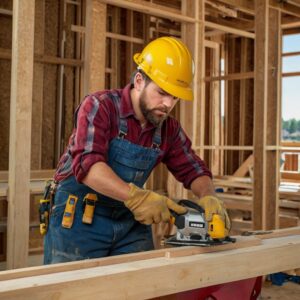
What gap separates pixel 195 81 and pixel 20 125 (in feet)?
6.22

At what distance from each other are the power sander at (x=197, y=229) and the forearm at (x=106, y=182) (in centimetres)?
24

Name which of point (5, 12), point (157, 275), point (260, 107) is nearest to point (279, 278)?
point (260, 107)

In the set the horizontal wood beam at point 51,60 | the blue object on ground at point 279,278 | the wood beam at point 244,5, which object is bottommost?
the blue object on ground at point 279,278

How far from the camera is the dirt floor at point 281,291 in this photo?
4.64m

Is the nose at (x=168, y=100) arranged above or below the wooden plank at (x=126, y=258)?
above

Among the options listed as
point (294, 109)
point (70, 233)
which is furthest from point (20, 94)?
point (294, 109)

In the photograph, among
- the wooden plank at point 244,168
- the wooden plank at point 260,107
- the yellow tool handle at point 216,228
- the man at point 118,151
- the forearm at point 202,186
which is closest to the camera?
the yellow tool handle at point 216,228

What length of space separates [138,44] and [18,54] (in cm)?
476

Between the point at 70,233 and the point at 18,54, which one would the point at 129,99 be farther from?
the point at 18,54

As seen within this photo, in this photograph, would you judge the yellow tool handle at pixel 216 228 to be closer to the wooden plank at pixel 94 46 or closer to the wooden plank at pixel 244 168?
the wooden plank at pixel 94 46

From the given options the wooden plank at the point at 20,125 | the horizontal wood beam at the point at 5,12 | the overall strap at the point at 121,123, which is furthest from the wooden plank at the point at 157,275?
the horizontal wood beam at the point at 5,12

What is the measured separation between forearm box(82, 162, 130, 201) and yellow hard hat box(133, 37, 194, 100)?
1.67ft

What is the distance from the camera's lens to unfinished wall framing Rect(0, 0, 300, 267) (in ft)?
13.5

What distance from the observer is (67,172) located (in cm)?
256
